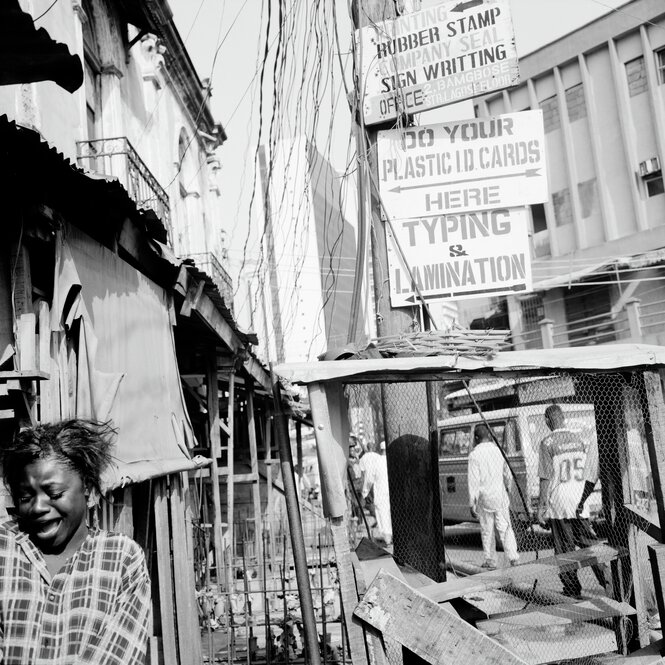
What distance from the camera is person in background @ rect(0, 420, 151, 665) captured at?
2.29 m

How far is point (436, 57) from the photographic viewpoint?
5.36 m

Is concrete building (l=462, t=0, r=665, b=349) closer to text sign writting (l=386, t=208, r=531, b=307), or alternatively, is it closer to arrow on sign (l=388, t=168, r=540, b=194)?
arrow on sign (l=388, t=168, r=540, b=194)

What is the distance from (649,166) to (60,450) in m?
23.3

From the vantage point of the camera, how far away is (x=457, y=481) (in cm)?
1457

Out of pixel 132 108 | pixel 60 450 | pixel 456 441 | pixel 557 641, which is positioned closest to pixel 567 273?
pixel 456 441

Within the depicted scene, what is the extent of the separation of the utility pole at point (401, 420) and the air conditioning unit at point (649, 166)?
19.5 metres

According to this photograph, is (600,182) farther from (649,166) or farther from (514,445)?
(514,445)

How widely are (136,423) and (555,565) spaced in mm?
3126

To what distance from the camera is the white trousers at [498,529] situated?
964cm

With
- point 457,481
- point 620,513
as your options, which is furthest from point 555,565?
point 457,481

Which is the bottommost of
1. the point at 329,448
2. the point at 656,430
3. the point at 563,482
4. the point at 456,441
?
the point at 563,482

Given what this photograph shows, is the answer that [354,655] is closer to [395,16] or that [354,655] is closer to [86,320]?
[86,320]

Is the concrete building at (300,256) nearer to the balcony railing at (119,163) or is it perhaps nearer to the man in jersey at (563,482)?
the balcony railing at (119,163)

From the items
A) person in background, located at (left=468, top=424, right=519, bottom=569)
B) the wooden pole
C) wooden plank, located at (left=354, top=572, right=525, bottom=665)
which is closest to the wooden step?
wooden plank, located at (left=354, top=572, right=525, bottom=665)
